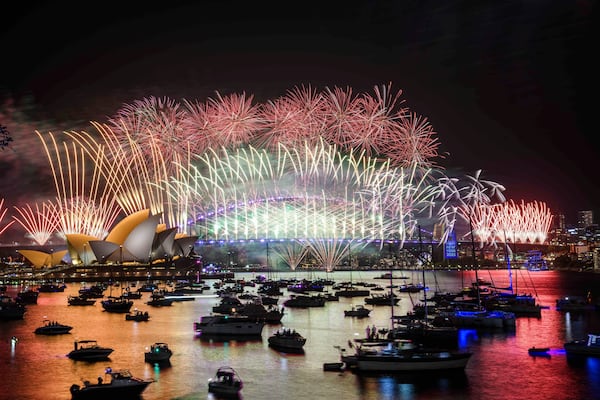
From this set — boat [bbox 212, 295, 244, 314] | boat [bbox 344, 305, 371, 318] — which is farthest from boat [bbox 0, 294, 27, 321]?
boat [bbox 344, 305, 371, 318]

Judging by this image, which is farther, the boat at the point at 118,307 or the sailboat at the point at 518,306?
the boat at the point at 118,307

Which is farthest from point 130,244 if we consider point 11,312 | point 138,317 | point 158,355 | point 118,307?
point 158,355

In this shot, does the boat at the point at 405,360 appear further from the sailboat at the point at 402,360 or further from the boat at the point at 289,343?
the boat at the point at 289,343

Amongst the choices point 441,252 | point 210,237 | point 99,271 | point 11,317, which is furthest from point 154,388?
point 441,252

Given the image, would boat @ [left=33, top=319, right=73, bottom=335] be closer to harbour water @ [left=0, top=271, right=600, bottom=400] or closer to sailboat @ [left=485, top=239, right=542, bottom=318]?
harbour water @ [left=0, top=271, right=600, bottom=400]

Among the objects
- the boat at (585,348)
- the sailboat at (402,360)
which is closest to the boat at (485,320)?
the boat at (585,348)

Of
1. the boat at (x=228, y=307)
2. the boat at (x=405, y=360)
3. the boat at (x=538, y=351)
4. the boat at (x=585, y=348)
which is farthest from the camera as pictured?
the boat at (x=228, y=307)

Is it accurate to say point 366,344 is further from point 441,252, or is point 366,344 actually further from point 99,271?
point 441,252
